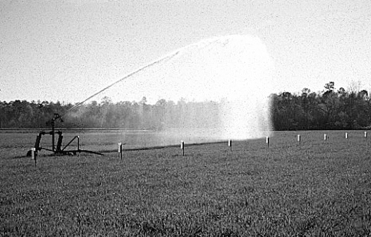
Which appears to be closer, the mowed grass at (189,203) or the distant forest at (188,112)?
the mowed grass at (189,203)

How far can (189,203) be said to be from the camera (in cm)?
999

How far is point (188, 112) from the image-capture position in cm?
8638

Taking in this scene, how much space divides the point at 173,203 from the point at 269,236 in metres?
3.49

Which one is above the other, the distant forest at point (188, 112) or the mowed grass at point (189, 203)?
the distant forest at point (188, 112)

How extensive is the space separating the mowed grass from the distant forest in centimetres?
6492

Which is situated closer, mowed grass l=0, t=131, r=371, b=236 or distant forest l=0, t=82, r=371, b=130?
mowed grass l=0, t=131, r=371, b=236

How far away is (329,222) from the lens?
314 inches

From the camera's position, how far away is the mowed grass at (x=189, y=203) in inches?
302

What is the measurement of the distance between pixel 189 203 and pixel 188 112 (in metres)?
76.5

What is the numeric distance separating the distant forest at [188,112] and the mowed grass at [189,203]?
213ft

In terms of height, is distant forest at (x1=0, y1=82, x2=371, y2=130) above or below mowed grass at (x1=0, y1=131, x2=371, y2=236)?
above

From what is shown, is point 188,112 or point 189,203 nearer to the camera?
point 189,203

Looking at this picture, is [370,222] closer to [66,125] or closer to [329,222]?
[329,222]

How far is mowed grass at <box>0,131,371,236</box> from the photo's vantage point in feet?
25.2
